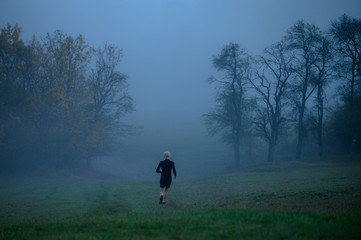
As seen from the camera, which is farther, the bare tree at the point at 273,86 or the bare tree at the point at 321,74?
the bare tree at the point at 273,86

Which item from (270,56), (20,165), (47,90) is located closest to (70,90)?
(47,90)

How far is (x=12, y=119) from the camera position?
3616 cm

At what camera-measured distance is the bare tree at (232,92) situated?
45.4 m

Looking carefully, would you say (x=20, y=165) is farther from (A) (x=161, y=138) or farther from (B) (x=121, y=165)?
(A) (x=161, y=138)

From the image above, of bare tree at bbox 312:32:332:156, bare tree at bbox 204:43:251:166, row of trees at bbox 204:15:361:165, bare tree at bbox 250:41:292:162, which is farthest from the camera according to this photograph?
bare tree at bbox 204:43:251:166

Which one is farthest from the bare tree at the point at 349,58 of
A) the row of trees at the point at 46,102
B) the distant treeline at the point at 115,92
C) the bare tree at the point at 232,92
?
the row of trees at the point at 46,102

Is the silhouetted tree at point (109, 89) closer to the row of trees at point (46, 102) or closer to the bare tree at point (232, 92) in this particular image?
the row of trees at point (46, 102)

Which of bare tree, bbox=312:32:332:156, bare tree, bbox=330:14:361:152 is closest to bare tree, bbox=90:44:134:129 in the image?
bare tree, bbox=312:32:332:156

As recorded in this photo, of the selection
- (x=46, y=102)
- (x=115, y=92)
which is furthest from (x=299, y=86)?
(x=46, y=102)

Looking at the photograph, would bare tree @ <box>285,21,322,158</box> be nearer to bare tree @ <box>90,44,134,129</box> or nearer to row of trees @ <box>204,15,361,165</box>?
row of trees @ <box>204,15,361,165</box>

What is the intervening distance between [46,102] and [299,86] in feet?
114

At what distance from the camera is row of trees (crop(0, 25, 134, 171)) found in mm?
36656

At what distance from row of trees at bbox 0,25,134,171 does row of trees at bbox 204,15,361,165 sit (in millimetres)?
19926

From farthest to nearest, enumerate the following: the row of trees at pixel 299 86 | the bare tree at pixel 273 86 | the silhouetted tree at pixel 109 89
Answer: the silhouetted tree at pixel 109 89 < the bare tree at pixel 273 86 < the row of trees at pixel 299 86
